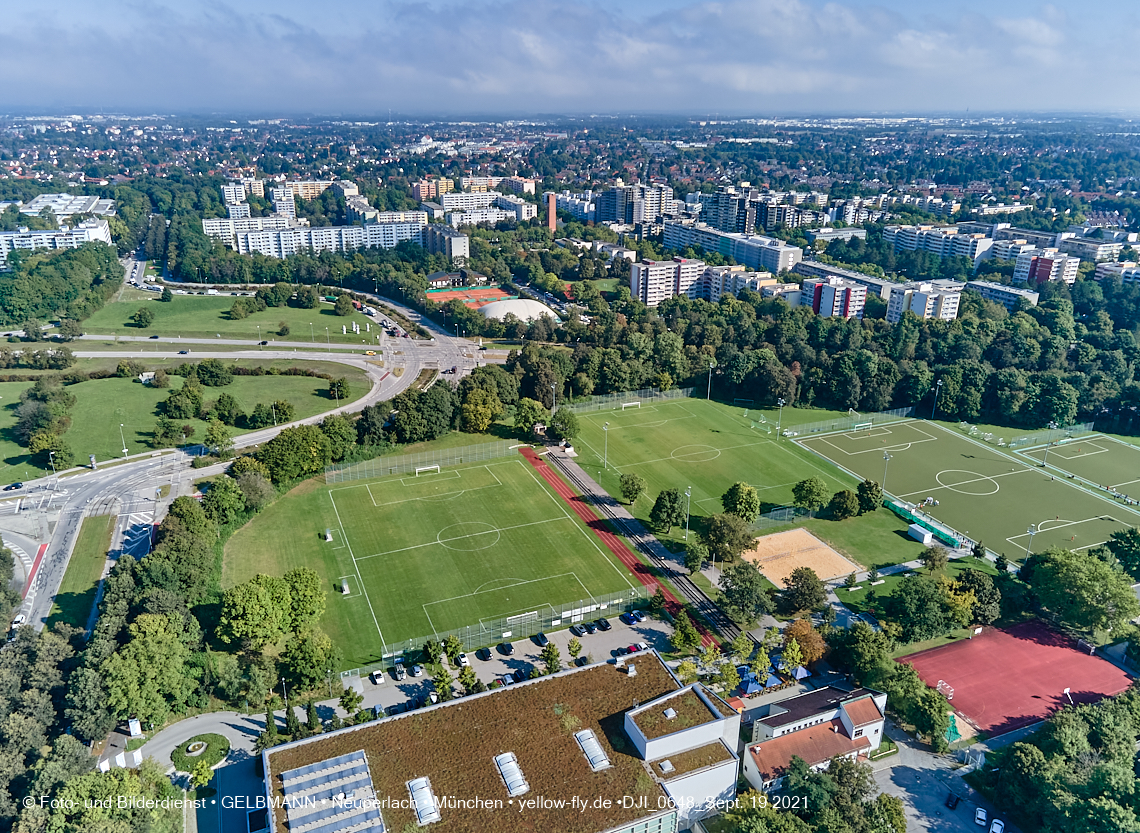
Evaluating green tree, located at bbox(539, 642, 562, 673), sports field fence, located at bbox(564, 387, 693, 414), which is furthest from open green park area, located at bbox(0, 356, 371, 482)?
green tree, located at bbox(539, 642, 562, 673)

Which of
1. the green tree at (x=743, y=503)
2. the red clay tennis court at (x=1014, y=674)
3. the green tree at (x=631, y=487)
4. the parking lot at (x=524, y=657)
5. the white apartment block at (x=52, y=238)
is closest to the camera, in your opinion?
the red clay tennis court at (x=1014, y=674)

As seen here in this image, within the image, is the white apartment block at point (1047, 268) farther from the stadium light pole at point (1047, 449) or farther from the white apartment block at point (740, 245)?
the stadium light pole at point (1047, 449)

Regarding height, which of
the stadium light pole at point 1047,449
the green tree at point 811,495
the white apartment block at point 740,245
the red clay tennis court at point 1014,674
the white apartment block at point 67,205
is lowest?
the red clay tennis court at point 1014,674

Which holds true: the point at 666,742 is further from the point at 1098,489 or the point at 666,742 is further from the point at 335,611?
the point at 1098,489

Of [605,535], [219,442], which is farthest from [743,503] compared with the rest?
[219,442]

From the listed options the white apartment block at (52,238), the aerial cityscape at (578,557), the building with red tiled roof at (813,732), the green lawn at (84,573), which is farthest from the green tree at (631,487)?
the white apartment block at (52,238)

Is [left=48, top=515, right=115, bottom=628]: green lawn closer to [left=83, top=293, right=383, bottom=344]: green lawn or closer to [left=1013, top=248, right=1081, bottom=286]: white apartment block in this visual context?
[left=83, top=293, right=383, bottom=344]: green lawn
